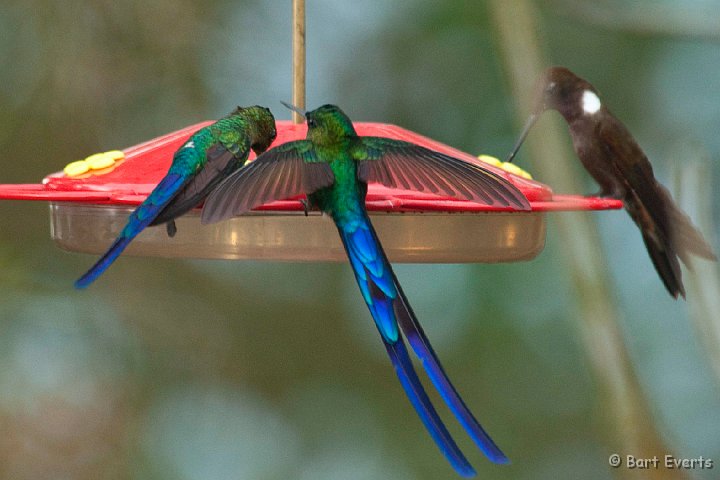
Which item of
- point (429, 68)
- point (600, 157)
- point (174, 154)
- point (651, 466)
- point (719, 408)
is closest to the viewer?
point (174, 154)

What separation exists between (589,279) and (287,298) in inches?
97.9

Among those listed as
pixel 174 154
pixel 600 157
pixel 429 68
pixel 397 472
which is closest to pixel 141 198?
pixel 174 154

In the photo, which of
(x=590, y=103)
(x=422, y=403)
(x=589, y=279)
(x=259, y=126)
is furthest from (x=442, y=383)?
(x=589, y=279)

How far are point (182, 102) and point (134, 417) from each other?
6.05 feet

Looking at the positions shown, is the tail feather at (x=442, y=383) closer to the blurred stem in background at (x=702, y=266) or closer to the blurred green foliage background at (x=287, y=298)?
the blurred stem in background at (x=702, y=266)

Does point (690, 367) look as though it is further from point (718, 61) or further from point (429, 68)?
point (429, 68)

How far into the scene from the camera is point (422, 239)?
2.19 m

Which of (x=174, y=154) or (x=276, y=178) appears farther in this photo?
(x=174, y=154)

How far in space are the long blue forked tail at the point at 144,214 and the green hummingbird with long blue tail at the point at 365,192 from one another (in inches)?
6.3

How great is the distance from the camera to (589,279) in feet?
13.3

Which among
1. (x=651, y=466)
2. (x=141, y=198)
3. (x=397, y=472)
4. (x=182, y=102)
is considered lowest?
(x=397, y=472)

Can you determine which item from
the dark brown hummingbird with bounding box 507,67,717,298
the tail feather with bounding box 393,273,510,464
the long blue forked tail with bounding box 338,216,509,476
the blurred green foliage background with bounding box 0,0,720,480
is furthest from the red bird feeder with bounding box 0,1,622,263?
the blurred green foliage background with bounding box 0,0,720,480

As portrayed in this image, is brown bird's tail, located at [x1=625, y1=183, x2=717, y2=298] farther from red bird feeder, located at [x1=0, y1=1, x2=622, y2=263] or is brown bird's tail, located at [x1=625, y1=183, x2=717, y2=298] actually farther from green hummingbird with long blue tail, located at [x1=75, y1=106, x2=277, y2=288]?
green hummingbird with long blue tail, located at [x1=75, y1=106, x2=277, y2=288]

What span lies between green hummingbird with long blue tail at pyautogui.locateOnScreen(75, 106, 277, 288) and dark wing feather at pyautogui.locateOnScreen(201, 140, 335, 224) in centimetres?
13
